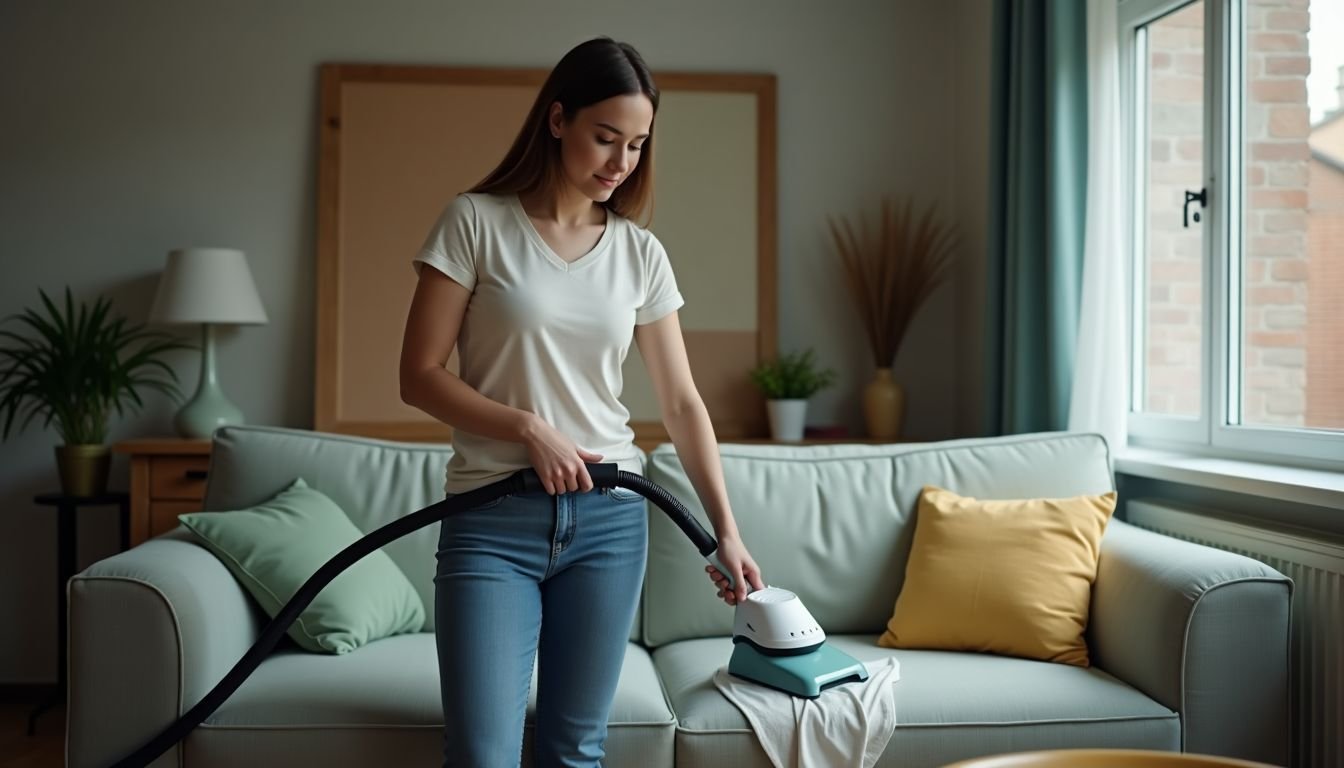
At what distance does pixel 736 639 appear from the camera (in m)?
2.06

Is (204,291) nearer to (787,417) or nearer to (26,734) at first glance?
(26,734)

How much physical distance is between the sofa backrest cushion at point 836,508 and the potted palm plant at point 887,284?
93cm

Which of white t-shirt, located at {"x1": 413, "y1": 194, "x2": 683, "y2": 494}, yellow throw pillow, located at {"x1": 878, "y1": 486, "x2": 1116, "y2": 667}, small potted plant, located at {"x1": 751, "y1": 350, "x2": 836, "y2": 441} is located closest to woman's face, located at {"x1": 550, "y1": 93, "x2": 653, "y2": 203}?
white t-shirt, located at {"x1": 413, "y1": 194, "x2": 683, "y2": 494}

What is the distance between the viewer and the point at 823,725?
1.95 metres

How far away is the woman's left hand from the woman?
1 centimetres

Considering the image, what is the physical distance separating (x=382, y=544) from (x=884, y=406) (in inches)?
87.5

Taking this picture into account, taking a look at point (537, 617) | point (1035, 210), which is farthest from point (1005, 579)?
point (1035, 210)

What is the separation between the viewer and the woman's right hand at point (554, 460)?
1.61 m

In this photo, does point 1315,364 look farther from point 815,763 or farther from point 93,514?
point 93,514

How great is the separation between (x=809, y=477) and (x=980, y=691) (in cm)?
71

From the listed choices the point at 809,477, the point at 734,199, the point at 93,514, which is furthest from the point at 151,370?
the point at 809,477

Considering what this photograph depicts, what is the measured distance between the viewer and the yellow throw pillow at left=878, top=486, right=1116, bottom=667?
7.52ft

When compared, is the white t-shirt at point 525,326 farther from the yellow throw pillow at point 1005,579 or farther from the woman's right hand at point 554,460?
the yellow throw pillow at point 1005,579

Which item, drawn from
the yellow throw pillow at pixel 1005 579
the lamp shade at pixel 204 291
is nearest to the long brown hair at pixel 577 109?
the yellow throw pillow at pixel 1005 579
